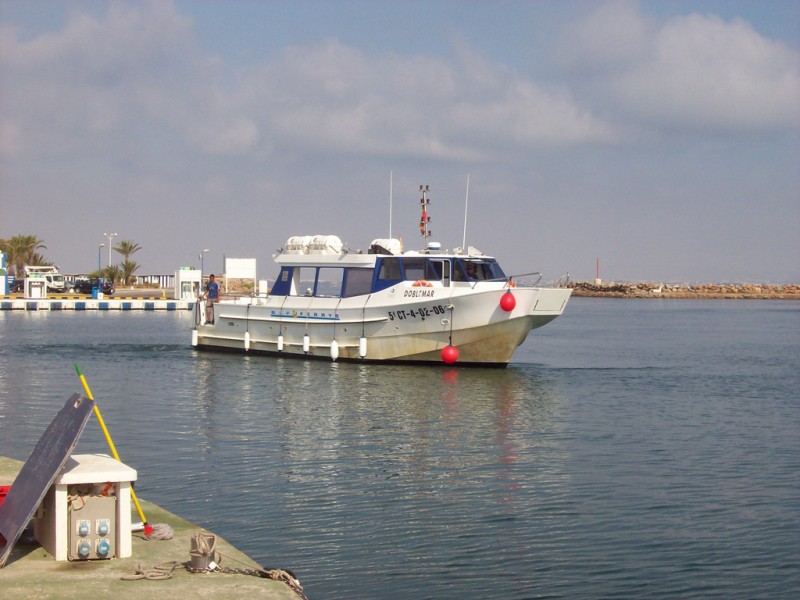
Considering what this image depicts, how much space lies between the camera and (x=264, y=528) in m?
12.4

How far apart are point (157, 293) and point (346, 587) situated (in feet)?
A: 313

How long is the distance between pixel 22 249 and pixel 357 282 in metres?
92.9

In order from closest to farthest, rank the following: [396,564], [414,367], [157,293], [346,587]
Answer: [346,587] < [396,564] < [414,367] < [157,293]

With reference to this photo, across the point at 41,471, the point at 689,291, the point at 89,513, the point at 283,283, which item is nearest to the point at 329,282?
the point at 283,283

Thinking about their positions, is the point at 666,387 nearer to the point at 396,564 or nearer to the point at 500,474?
the point at 500,474

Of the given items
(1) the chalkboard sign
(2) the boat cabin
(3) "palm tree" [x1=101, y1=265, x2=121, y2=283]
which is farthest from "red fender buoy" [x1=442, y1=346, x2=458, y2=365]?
(3) "palm tree" [x1=101, y1=265, x2=121, y2=283]

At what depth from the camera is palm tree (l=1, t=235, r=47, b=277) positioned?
374 ft

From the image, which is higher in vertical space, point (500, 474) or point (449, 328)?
point (449, 328)

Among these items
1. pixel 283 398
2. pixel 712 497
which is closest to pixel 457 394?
pixel 283 398

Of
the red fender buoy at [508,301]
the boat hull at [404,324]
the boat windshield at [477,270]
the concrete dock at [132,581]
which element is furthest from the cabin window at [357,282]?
the concrete dock at [132,581]

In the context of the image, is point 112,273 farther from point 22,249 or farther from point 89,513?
point 89,513

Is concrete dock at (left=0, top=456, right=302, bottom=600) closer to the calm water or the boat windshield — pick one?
the calm water

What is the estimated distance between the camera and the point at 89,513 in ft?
28.7

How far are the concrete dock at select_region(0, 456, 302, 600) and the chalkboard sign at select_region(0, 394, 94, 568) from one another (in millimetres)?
256
